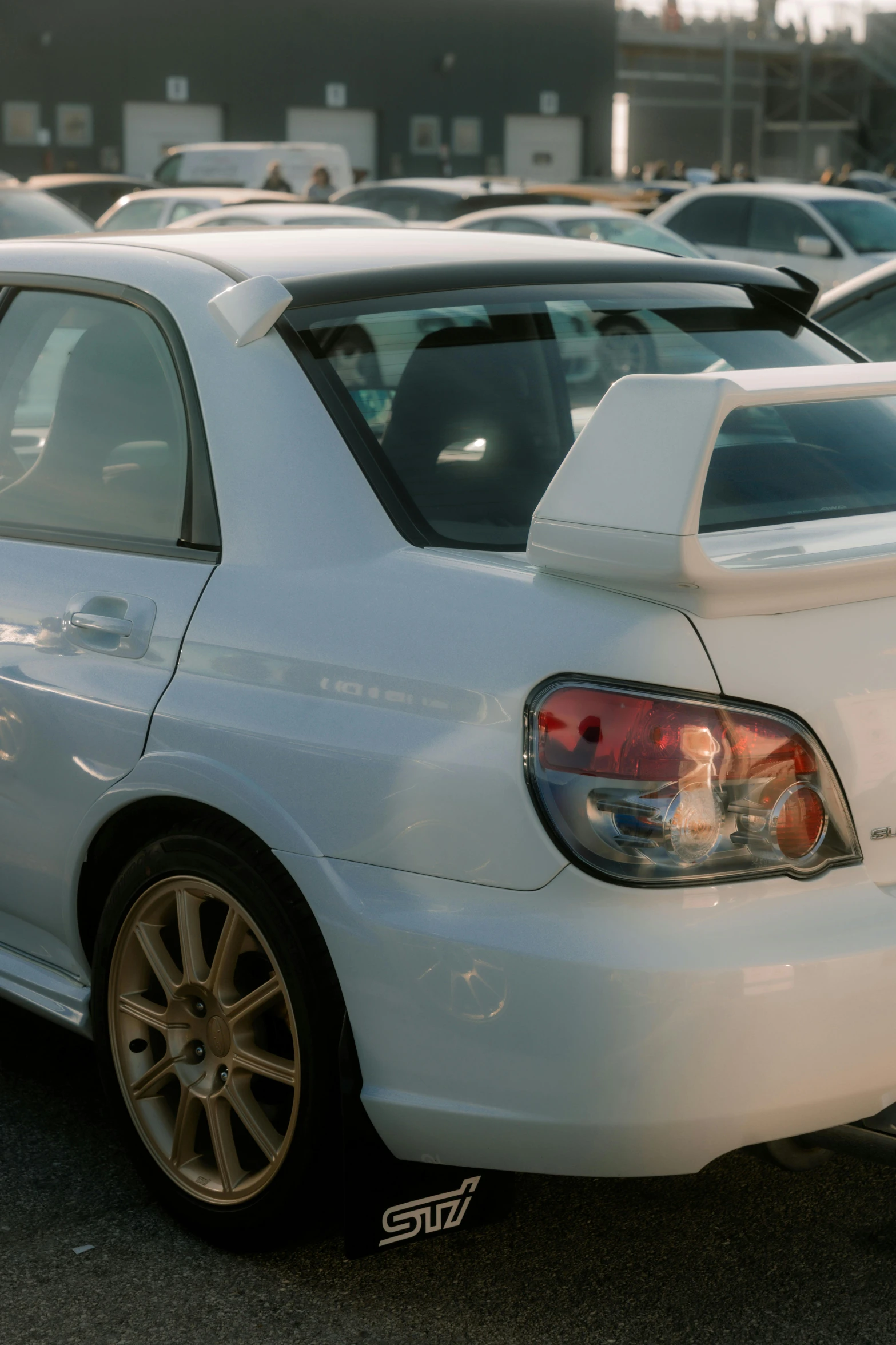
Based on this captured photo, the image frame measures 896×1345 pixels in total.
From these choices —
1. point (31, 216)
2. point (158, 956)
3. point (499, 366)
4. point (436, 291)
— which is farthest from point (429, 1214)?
point (31, 216)

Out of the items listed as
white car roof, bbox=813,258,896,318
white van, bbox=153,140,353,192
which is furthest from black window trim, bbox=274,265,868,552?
white van, bbox=153,140,353,192

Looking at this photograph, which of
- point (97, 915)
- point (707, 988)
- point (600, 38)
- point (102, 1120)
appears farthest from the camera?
point (600, 38)

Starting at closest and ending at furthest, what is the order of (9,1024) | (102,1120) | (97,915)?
(97,915) < (102,1120) < (9,1024)

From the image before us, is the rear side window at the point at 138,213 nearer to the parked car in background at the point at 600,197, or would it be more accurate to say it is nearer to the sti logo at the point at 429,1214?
the parked car in background at the point at 600,197

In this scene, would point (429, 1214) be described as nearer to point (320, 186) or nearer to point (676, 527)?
point (676, 527)

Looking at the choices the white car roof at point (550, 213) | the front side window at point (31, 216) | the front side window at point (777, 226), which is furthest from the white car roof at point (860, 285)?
the front side window at point (777, 226)

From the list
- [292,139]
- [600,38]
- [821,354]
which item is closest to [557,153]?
[600,38]

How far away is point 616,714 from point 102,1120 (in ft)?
5.48

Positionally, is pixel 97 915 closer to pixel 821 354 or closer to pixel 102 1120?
pixel 102 1120

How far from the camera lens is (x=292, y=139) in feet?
140

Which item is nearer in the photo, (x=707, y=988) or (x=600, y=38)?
(x=707, y=988)

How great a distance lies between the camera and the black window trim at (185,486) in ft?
9.04

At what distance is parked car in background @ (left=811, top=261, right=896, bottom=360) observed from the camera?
19.3 ft

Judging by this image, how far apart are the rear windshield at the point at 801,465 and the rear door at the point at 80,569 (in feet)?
2.83
